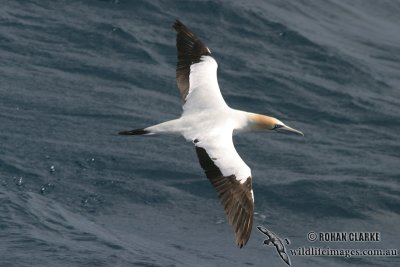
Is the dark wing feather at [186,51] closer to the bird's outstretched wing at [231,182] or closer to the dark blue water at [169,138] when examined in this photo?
the dark blue water at [169,138]

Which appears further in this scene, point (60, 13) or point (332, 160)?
point (60, 13)

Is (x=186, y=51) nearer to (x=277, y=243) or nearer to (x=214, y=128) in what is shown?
(x=214, y=128)

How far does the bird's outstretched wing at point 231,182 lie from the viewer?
11.9 metres

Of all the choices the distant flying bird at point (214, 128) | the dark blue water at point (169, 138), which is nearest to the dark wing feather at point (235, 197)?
the distant flying bird at point (214, 128)

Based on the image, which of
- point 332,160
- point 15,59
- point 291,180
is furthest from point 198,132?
point 15,59

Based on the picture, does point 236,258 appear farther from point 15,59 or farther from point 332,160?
point 15,59

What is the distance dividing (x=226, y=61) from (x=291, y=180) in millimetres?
4470

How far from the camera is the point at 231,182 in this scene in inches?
482

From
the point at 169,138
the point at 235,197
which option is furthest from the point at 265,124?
the point at 169,138

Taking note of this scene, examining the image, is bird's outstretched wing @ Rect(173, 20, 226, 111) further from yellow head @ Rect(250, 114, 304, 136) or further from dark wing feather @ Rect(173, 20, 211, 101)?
yellow head @ Rect(250, 114, 304, 136)

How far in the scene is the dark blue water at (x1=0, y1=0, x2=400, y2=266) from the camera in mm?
14836

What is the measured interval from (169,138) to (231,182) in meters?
5.46

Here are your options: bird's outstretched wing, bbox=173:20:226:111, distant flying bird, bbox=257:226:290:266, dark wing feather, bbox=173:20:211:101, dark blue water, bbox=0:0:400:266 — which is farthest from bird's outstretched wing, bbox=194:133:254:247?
distant flying bird, bbox=257:226:290:266

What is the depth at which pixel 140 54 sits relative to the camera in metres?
19.9
